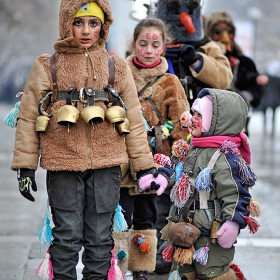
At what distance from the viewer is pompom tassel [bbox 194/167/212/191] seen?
3.93 meters

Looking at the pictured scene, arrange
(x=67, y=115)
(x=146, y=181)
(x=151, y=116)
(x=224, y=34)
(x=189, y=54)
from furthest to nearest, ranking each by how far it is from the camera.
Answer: (x=224, y=34) → (x=189, y=54) → (x=151, y=116) → (x=146, y=181) → (x=67, y=115)

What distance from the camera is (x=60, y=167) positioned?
12.5 ft

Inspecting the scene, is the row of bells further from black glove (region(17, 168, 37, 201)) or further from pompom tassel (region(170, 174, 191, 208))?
pompom tassel (region(170, 174, 191, 208))

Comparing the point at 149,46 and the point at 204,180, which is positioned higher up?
the point at 149,46

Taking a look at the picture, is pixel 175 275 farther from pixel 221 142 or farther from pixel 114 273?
pixel 221 142

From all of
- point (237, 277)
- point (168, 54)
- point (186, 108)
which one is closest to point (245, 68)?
point (168, 54)

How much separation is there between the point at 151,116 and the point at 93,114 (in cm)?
114

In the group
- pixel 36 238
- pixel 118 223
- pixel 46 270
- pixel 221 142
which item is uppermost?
pixel 221 142

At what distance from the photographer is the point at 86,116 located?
12.2 feet

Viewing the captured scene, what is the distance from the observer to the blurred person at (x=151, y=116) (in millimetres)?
4703

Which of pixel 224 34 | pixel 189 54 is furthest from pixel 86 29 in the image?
pixel 224 34

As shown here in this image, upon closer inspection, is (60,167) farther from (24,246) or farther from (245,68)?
(245,68)

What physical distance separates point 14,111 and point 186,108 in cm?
143

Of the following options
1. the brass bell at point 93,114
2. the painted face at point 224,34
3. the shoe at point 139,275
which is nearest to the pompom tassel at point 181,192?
the brass bell at point 93,114
